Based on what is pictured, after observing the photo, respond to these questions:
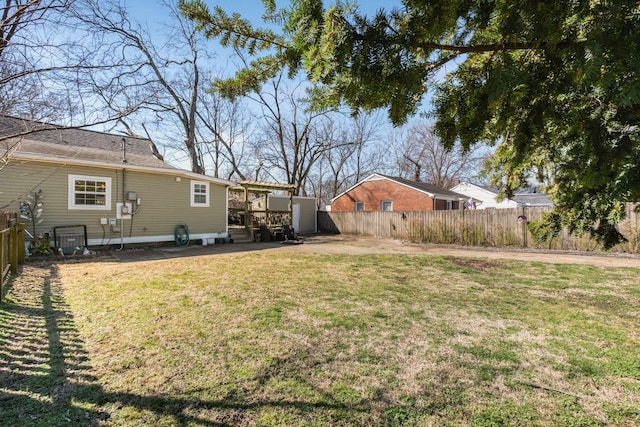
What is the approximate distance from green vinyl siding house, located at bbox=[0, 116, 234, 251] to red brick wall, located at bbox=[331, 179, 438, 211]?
35.9ft

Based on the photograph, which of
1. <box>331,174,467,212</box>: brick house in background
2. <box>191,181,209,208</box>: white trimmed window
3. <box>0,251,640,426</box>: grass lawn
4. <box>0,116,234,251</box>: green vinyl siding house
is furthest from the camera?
<box>331,174,467,212</box>: brick house in background

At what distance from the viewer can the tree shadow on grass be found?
2057mm

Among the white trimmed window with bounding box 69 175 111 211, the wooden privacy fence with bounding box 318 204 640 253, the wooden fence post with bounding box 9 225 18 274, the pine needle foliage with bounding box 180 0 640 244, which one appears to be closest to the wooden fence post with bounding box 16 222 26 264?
the wooden fence post with bounding box 9 225 18 274

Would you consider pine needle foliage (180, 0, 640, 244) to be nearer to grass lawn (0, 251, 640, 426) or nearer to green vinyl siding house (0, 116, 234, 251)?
grass lawn (0, 251, 640, 426)

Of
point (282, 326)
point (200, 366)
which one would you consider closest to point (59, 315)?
point (200, 366)

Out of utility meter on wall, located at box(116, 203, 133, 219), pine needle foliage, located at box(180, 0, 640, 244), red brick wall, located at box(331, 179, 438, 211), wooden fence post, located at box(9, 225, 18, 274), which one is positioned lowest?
wooden fence post, located at box(9, 225, 18, 274)

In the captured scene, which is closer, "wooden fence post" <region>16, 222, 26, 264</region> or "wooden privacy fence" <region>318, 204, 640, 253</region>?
"wooden fence post" <region>16, 222, 26, 264</region>

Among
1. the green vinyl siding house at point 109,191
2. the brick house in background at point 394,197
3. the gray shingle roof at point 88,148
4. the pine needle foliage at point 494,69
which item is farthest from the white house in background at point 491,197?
the pine needle foliage at point 494,69

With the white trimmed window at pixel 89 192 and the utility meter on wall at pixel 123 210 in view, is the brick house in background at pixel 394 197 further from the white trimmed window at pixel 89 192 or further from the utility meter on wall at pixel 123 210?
the white trimmed window at pixel 89 192

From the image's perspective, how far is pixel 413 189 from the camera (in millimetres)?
19750

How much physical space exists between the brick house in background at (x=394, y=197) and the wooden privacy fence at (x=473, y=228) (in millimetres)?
3493

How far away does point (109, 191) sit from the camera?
1035cm

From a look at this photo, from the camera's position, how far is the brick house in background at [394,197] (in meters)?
19.5

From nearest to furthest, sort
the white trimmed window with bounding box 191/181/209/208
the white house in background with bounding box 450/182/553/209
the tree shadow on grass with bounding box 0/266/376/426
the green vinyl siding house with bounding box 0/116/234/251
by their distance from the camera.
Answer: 1. the tree shadow on grass with bounding box 0/266/376/426
2. the green vinyl siding house with bounding box 0/116/234/251
3. the white trimmed window with bounding box 191/181/209/208
4. the white house in background with bounding box 450/182/553/209
